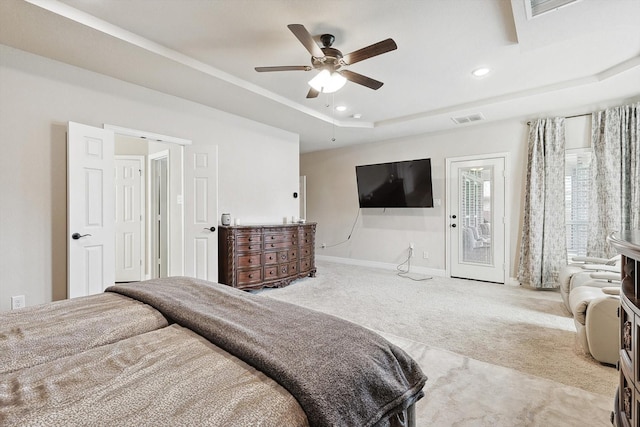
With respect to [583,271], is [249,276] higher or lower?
lower

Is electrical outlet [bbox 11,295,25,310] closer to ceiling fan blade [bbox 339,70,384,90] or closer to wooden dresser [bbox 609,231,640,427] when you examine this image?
ceiling fan blade [bbox 339,70,384,90]

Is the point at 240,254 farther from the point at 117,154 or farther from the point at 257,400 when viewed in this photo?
the point at 257,400

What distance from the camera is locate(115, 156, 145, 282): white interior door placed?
189 inches

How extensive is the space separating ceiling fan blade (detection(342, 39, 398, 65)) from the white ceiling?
0.88ft

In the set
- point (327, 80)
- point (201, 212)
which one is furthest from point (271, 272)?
point (327, 80)

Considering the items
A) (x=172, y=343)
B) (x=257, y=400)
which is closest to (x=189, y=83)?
(x=172, y=343)

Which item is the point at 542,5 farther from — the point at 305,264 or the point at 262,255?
the point at 305,264

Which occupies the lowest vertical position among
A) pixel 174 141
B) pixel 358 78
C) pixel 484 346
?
pixel 484 346

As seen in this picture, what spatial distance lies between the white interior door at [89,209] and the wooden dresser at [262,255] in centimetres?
135

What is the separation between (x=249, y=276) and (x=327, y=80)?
2791 millimetres

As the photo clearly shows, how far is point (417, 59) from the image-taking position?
3.03 m

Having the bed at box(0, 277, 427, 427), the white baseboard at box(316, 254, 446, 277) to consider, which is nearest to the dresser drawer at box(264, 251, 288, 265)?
the white baseboard at box(316, 254, 446, 277)

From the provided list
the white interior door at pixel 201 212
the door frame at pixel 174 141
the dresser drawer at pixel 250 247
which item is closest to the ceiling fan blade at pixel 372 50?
the white interior door at pixel 201 212

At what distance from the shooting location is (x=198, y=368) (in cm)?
94
